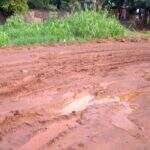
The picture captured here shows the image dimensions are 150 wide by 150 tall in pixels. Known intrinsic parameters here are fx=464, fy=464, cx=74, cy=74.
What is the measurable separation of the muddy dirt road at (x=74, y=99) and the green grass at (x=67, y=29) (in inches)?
67.8

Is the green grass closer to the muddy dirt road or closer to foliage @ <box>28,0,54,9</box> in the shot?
the muddy dirt road

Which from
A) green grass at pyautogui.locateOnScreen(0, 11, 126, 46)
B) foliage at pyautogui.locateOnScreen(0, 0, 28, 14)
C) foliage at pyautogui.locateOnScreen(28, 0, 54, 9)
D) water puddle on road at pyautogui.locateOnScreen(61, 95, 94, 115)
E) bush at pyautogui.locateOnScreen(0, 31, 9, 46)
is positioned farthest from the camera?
foliage at pyautogui.locateOnScreen(28, 0, 54, 9)

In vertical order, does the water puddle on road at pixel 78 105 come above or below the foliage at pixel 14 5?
below

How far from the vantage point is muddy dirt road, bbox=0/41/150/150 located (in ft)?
19.7

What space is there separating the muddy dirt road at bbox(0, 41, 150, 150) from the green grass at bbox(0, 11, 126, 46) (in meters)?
1.72

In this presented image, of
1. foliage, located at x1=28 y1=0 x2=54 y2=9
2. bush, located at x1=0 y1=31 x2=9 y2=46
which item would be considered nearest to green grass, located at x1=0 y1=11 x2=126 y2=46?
bush, located at x1=0 y1=31 x2=9 y2=46

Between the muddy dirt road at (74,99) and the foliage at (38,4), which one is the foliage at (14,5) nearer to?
the foliage at (38,4)

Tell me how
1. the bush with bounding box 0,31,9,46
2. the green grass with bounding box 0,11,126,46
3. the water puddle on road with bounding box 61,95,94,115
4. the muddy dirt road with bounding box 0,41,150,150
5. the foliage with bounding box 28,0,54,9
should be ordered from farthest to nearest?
the foliage with bounding box 28,0,54,9
the green grass with bounding box 0,11,126,46
the bush with bounding box 0,31,9,46
the water puddle on road with bounding box 61,95,94,115
the muddy dirt road with bounding box 0,41,150,150

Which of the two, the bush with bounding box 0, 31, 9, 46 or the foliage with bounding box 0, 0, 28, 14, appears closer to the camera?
the bush with bounding box 0, 31, 9, 46

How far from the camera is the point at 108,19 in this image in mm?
15016

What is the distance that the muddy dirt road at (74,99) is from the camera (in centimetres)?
600

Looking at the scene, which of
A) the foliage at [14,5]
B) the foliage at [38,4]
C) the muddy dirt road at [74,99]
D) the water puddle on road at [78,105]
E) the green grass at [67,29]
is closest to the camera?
the muddy dirt road at [74,99]

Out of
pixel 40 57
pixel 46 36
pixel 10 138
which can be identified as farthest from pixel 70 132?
pixel 46 36

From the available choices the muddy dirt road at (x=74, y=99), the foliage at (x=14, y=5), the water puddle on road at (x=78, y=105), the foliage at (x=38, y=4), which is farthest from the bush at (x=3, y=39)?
the foliage at (x=38, y=4)
